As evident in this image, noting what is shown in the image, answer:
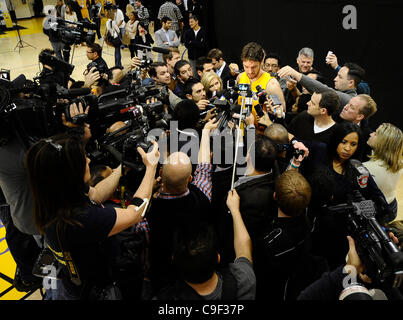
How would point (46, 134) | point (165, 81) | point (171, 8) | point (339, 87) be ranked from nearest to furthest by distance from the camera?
point (46, 134) → point (339, 87) → point (165, 81) → point (171, 8)

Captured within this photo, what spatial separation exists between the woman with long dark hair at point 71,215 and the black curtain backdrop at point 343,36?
400 centimetres

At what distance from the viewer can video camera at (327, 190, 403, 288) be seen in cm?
128

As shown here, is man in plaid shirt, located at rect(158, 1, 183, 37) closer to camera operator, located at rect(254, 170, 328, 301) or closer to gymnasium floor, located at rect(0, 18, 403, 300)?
gymnasium floor, located at rect(0, 18, 403, 300)

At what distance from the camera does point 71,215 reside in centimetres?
139

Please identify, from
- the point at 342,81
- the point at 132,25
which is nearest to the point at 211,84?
the point at 342,81

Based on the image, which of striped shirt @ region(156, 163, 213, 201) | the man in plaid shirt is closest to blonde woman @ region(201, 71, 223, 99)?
striped shirt @ region(156, 163, 213, 201)

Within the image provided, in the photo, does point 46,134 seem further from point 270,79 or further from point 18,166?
point 270,79

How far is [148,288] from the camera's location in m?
1.72

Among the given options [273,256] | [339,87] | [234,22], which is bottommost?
[273,256]

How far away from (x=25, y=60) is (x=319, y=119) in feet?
30.2

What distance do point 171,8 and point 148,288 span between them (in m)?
7.19

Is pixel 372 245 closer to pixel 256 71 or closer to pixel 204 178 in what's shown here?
pixel 204 178

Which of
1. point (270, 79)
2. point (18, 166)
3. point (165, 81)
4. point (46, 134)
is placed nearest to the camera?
point (18, 166)

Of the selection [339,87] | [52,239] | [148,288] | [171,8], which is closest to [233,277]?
[148,288]
